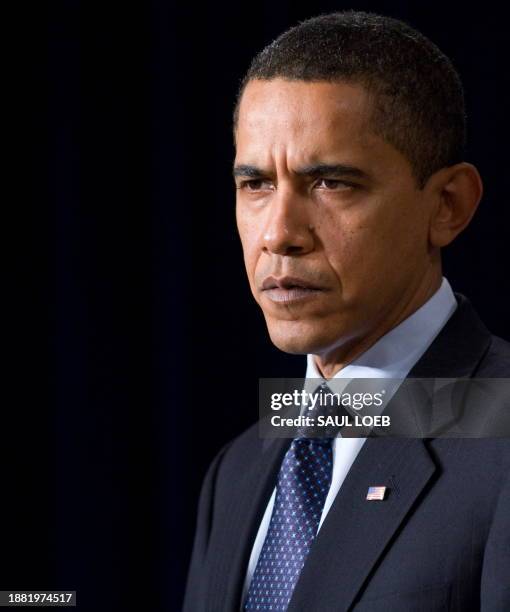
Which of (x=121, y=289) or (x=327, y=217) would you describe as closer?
(x=327, y=217)

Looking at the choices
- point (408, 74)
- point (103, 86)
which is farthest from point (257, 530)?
point (103, 86)

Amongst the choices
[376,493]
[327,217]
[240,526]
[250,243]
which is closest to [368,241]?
[327,217]

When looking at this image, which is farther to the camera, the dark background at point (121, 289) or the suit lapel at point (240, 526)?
the dark background at point (121, 289)

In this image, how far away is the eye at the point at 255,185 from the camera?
1463 millimetres

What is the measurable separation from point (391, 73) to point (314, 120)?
0.42 feet

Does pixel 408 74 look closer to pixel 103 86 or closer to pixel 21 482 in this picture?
pixel 103 86

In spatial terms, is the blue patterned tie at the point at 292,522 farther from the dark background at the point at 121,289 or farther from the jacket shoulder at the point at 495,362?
the dark background at the point at 121,289

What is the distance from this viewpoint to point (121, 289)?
7.84 ft

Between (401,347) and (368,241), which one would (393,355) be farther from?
(368,241)

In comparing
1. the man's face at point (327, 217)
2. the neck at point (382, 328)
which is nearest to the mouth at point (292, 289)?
the man's face at point (327, 217)

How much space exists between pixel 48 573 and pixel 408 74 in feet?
4.81

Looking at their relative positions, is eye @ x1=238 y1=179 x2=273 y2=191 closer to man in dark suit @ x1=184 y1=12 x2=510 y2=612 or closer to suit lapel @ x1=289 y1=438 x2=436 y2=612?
man in dark suit @ x1=184 y1=12 x2=510 y2=612

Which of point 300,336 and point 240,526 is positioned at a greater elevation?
point 300,336

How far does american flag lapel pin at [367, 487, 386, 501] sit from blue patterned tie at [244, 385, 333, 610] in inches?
4.2
